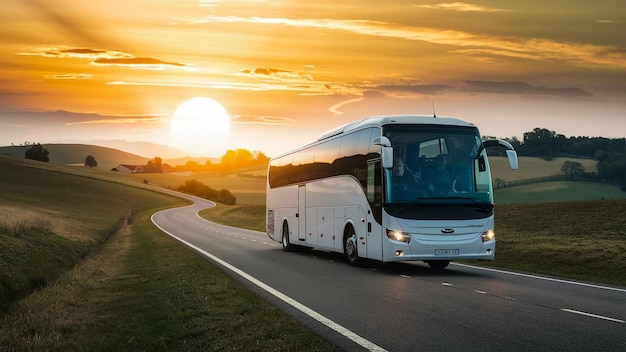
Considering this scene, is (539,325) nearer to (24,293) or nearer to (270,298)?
(270,298)

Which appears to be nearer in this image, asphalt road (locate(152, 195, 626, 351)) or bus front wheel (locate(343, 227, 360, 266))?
asphalt road (locate(152, 195, 626, 351))

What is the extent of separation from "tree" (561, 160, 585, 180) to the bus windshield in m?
75.5

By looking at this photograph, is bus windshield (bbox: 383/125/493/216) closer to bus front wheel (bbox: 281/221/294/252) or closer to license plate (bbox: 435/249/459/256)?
license plate (bbox: 435/249/459/256)

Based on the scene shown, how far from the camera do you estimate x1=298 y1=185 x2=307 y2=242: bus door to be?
89.8ft

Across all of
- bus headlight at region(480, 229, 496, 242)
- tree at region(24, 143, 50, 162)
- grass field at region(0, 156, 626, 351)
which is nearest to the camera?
grass field at region(0, 156, 626, 351)

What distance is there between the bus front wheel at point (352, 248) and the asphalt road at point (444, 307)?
584 mm

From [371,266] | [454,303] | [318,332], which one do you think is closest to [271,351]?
[318,332]

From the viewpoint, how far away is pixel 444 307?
12.6 metres

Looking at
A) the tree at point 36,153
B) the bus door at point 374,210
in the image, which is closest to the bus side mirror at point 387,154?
the bus door at point 374,210

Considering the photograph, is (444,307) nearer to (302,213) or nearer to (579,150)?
(302,213)

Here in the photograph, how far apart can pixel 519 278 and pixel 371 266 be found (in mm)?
5094

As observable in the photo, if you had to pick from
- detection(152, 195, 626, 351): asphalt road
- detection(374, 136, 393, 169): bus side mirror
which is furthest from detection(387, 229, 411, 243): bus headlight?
detection(374, 136, 393, 169): bus side mirror

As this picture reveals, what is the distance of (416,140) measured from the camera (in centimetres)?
1916

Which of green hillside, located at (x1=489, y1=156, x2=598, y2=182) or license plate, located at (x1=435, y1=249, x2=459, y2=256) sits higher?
green hillside, located at (x1=489, y1=156, x2=598, y2=182)
